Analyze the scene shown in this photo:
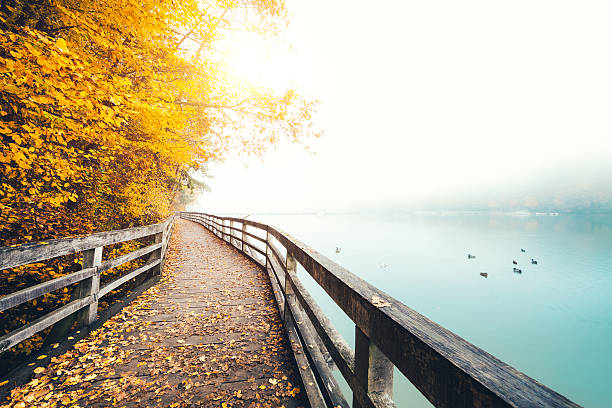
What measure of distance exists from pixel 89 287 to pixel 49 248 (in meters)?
0.98

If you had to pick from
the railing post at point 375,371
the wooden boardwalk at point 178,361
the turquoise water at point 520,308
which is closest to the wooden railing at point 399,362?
the railing post at point 375,371

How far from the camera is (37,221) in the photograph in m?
4.92

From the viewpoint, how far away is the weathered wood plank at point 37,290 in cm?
236

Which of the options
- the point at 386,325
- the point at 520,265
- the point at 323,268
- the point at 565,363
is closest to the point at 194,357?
the point at 323,268

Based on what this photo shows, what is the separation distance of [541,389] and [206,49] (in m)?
8.91

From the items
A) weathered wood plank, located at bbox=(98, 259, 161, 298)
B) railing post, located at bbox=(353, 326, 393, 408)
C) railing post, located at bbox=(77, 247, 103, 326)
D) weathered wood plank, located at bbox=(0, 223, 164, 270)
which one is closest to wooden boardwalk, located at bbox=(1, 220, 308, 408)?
railing post, located at bbox=(77, 247, 103, 326)

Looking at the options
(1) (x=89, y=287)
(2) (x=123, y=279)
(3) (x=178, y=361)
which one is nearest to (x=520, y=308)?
(3) (x=178, y=361)

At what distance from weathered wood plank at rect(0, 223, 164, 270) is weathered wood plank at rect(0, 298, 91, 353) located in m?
0.68

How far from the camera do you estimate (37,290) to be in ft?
8.87

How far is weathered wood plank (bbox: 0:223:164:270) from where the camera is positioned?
2.38m

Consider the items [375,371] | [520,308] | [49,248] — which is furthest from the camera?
[520,308]

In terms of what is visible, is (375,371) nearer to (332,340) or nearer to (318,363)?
(332,340)

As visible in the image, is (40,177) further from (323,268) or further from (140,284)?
(323,268)

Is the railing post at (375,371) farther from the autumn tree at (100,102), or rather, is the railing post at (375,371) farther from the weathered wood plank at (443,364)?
the autumn tree at (100,102)
